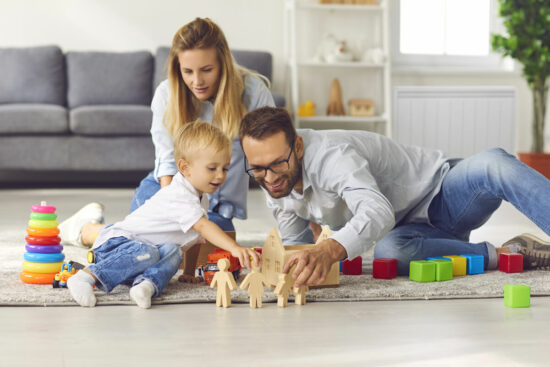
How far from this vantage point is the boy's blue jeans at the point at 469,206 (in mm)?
1590

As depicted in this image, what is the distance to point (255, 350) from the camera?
1.12 meters

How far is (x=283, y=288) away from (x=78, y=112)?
2861 millimetres

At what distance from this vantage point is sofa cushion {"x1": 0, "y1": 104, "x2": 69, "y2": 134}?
389cm

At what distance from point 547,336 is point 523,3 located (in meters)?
3.60

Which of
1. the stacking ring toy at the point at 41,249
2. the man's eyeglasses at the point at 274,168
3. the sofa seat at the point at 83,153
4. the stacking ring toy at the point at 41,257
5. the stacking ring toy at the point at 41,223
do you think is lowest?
the sofa seat at the point at 83,153

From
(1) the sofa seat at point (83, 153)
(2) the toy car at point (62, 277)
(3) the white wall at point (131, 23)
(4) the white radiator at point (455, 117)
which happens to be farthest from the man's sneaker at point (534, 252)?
(3) the white wall at point (131, 23)

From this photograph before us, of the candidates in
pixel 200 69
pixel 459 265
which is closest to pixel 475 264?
pixel 459 265

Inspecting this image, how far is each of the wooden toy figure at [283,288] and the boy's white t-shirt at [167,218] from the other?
280 millimetres

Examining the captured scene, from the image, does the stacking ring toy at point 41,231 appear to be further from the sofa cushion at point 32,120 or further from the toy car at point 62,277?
the sofa cushion at point 32,120

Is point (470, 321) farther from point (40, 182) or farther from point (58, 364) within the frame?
point (40, 182)

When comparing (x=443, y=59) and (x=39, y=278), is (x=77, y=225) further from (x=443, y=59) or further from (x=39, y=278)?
(x=443, y=59)

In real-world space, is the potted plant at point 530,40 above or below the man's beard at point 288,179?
above

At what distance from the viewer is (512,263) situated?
1739 millimetres

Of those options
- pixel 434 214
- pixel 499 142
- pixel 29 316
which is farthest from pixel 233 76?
pixel 499 142
